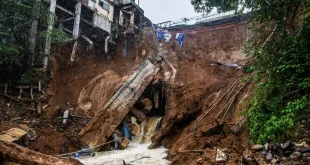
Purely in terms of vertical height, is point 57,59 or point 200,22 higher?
point 200,22

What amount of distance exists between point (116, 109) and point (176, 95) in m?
3.08

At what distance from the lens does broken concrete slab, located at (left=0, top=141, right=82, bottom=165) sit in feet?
17.2

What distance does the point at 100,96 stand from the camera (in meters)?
15.8

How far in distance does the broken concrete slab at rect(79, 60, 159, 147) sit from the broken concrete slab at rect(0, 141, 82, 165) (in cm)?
553

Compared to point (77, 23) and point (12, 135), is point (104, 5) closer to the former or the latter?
point (77, 23)

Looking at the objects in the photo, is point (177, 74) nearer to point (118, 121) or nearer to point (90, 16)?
point (118, 121)

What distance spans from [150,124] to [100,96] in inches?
145

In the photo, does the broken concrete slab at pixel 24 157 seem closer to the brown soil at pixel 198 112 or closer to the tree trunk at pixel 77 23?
the brown soil at pixel 198 112

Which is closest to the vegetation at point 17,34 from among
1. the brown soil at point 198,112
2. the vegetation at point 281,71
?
the brown soil at point 198,112

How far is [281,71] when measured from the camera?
696 centimetres

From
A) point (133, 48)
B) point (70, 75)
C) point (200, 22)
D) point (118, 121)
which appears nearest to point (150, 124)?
point (118, 121)

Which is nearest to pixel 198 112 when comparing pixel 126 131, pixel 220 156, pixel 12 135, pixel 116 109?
pixel 126 131

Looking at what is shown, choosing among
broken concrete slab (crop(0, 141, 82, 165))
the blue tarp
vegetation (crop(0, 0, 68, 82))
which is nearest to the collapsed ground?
the blue tarp

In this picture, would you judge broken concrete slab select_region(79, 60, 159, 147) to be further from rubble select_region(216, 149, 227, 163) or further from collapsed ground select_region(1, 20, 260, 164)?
rubble select_region(216, 149, 227, 163)
